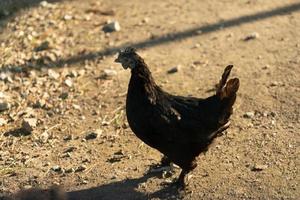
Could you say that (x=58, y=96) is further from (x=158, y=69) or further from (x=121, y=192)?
(x=121, y=192)

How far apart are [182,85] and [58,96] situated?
4.38 feet

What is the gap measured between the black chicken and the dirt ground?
0.40m

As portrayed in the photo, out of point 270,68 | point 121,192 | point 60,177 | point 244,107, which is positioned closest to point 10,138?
point 60,177

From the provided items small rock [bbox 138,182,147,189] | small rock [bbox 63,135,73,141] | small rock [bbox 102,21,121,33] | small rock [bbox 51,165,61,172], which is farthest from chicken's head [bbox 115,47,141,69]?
small rock [bbox 102,21,121,33]

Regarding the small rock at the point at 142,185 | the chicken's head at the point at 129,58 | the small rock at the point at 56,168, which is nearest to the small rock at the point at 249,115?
the small rock at the point at 142,185

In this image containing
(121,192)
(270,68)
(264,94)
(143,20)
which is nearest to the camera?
(121,192)

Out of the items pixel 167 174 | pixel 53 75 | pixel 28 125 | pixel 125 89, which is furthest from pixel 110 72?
pixel 167 174

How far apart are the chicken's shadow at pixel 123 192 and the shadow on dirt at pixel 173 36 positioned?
2368mm

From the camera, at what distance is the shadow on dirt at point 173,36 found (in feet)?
23.5

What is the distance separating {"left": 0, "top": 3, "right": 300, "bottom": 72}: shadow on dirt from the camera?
7168 mm

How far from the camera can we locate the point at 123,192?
5.12m

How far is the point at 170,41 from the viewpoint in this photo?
7668mm

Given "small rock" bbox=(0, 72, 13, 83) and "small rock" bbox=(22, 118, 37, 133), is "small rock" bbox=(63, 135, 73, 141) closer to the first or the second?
"small rock" bbox=(22, 118, 37, 133)

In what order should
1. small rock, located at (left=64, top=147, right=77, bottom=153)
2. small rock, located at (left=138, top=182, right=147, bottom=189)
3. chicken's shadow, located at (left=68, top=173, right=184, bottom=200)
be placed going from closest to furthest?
chicken's shadow, located at (left=68, top=173, right=184, bottom=200), small rock, located at (left=138, top=182, right=147, bottom=189), small rock, located at (left=64, top=147, right=77, bottom=153)
